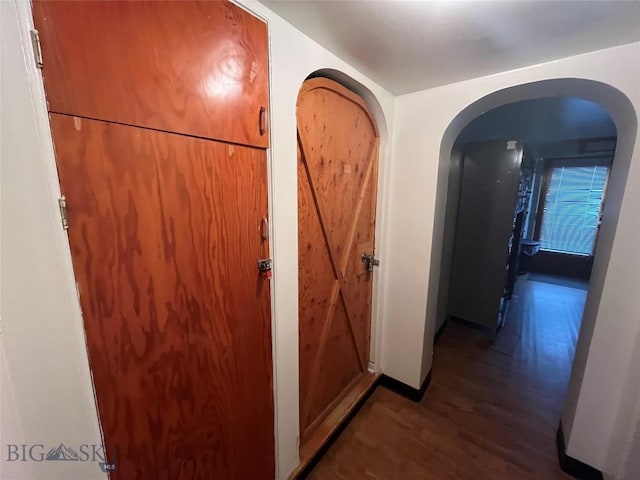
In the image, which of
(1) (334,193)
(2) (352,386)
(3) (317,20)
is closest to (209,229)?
(1) (334,193)

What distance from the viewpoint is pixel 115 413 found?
74 centimetres

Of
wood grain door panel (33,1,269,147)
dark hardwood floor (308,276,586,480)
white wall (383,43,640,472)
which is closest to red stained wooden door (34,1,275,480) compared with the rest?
wood grain door panel (33,1,269,147)

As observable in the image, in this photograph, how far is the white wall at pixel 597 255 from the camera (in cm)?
120

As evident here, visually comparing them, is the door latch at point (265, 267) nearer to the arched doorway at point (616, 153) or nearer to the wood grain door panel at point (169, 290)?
the wood grain door panel at point (169, 290)

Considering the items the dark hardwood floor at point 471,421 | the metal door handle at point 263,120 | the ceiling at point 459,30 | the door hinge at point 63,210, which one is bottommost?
the dark hardwood floor at point 471,421

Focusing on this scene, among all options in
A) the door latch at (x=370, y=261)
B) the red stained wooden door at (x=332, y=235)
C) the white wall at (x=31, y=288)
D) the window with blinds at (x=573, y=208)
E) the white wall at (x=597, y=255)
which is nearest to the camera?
the white wall at (x=31, y=288)

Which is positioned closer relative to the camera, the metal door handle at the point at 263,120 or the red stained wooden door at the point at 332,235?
the metal door handle at the point at 263,120

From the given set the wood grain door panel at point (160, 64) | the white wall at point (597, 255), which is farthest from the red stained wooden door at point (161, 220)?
the white wall at point (597, 255)

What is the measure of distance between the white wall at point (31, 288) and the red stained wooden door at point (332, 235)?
0.90m

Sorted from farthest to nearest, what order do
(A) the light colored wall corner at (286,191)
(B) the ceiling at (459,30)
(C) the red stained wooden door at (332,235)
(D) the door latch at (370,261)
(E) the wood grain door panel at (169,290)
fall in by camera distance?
(D) the door latch at (370,261) → (C) the red stained wooden door at (332,235) → (A) the light colored wall corner at (286,191) → (B) the ceiling at (459,30) → (E) the wood grain door panel at (169,290)

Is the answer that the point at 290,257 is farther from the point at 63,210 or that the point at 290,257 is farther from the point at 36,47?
the point at 36,47

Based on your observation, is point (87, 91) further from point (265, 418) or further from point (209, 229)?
point (265, 418)

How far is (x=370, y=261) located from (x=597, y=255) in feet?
4.41

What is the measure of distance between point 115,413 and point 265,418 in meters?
0.65
